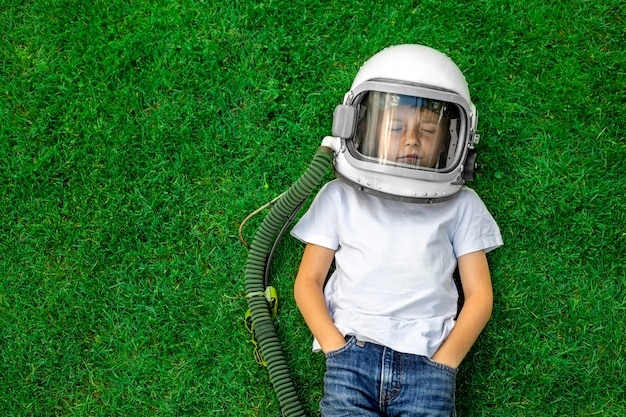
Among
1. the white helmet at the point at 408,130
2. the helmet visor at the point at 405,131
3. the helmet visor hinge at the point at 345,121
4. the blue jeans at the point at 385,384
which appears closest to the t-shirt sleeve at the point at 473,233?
the white helmet at the point at 408,130

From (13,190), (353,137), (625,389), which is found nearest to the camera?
(353,137)

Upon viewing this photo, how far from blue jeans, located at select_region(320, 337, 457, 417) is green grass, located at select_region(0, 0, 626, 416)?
0.48m

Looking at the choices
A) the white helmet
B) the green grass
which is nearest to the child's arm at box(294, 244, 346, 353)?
the green grass

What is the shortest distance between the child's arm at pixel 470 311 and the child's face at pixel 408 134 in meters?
0.61

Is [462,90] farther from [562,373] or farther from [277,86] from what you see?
[562,373]

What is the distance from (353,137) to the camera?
3.08 m

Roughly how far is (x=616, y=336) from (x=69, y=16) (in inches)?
145

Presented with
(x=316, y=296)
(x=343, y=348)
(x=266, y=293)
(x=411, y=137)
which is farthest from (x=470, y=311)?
(x=266, y=293)

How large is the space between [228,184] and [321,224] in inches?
28.8

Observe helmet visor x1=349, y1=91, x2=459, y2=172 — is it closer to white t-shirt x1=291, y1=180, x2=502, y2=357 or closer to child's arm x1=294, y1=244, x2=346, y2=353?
white t-shirt x1=291, y1=180, x2=502, y2=357

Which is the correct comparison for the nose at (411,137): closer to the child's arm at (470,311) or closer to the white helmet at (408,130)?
the white helmet at (408,130)

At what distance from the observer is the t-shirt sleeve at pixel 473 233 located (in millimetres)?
3246

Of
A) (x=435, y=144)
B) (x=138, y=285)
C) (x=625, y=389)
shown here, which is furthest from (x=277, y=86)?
(x=625, y=389)

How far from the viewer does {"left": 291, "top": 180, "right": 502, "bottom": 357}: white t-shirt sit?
10.3ft
